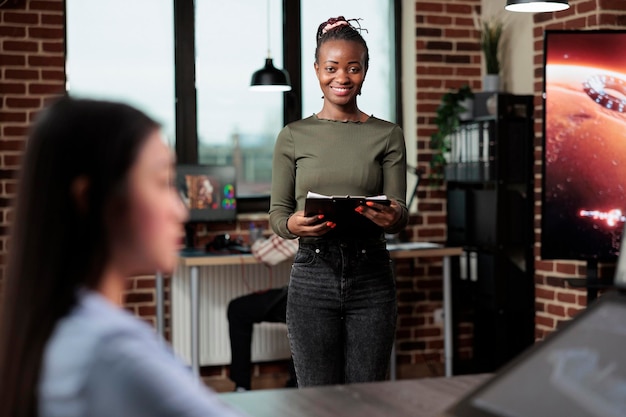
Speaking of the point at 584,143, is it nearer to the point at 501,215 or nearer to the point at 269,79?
the point at 501,215

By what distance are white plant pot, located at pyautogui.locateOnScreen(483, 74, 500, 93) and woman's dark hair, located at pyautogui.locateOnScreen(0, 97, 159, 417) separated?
4.58m

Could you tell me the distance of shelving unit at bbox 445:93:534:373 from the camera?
4.82 meters

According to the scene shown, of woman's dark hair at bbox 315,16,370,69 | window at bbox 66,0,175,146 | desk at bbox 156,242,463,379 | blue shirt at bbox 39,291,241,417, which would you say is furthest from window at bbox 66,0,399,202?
blue shirt at bbox 39,291,241,417

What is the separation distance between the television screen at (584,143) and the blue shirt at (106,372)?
10.5ft

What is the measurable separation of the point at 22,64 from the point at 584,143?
2778 millimetres

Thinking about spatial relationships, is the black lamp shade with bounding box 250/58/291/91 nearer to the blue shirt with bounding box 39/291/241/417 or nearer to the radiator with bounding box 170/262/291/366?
the radiator with bounding box 170/262/291/366

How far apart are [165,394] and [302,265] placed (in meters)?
1.60

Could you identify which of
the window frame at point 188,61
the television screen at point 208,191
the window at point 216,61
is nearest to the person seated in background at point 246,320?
the television screen at point 208,191

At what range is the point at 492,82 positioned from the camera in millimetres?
5105

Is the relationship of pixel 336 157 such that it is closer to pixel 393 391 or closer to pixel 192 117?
pixel 393 391

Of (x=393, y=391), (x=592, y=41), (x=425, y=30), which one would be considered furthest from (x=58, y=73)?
(x=393, y=391)

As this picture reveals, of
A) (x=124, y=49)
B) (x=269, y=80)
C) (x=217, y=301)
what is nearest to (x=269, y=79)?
(x=269, y=80)

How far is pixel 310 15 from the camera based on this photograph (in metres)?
5.26

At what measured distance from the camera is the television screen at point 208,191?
15.9 feet
